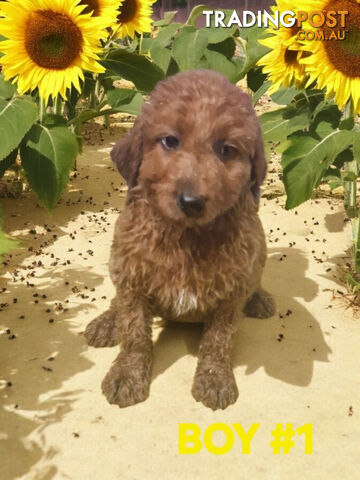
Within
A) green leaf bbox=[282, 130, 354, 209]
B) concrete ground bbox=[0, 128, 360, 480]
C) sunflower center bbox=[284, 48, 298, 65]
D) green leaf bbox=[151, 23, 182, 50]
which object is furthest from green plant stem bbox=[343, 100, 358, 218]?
green leaf bbox=[151, 23, 182, 50]

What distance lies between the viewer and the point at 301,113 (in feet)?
15.1

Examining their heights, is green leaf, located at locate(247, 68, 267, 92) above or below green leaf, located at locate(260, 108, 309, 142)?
above

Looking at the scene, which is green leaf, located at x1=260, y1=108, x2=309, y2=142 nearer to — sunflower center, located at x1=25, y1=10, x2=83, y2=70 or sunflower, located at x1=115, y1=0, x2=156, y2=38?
sunflower, located at x1=115, y1=0, x2=156, y2=38

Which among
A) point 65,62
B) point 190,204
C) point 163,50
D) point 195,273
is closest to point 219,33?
point 163,50

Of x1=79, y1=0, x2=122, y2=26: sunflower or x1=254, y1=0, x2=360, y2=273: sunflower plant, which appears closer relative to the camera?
x1=254, y1=0, x2=360, y2=273: sunflower plant

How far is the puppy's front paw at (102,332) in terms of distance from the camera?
145 inches

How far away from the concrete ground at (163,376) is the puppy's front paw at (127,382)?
0.17 feet

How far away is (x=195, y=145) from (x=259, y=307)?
1.71m

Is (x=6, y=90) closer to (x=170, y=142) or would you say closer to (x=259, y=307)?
(x=170, y=142)

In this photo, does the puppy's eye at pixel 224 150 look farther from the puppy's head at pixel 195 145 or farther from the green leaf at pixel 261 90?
the green leaf at pixel 261 90

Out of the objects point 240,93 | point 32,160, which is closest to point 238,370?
point 240,93

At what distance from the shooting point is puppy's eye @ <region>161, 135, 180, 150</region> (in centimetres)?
274

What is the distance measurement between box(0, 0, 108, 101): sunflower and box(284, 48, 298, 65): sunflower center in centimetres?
125

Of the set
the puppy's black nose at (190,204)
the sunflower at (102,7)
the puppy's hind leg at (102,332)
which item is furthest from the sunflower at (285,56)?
the puppy's hind leg at (102,332)
